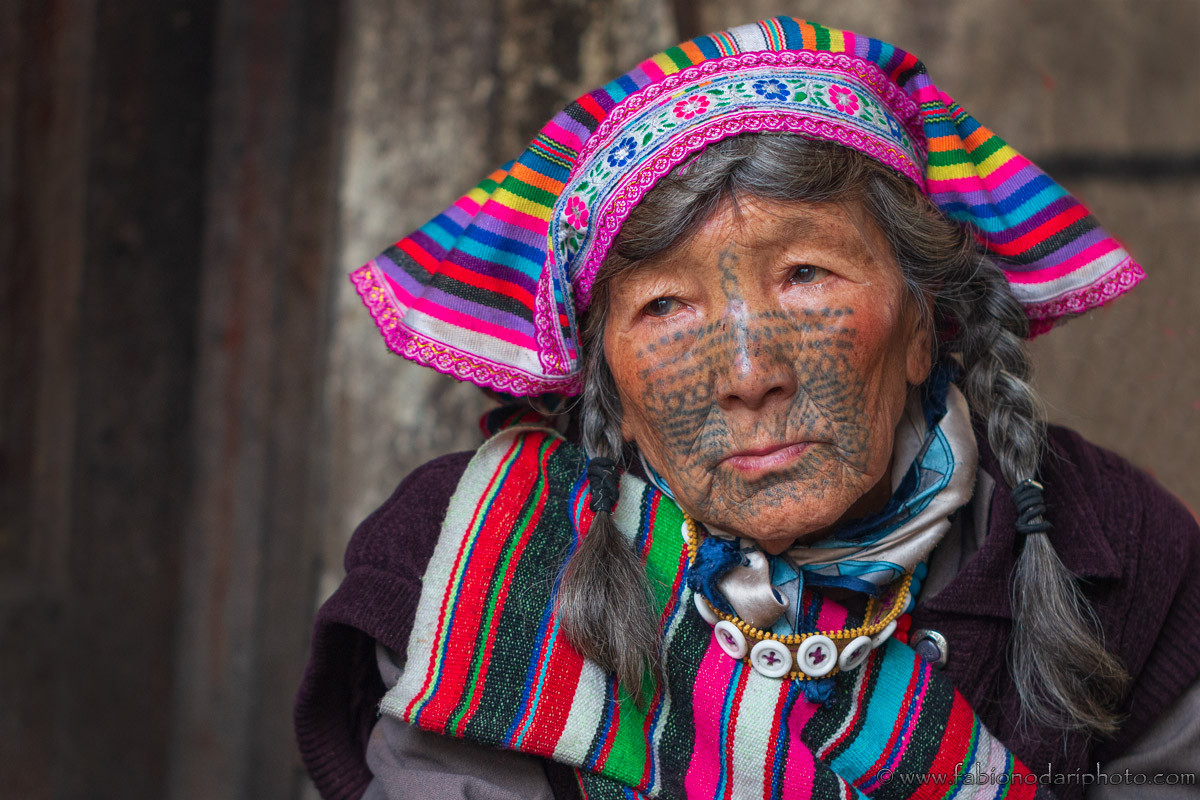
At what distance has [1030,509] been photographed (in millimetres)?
1568

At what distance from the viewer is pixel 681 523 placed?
159 cm

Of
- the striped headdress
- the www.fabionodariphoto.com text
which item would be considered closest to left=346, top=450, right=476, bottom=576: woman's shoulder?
the striped headdress

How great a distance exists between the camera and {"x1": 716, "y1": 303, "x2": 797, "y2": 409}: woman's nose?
4.50ft

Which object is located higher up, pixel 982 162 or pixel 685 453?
pixel 982 162

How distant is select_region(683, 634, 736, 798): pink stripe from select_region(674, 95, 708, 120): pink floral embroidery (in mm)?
828

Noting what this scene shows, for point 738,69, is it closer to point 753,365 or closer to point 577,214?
point 577,214

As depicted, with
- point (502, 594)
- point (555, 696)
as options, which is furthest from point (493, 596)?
point (555, 696)

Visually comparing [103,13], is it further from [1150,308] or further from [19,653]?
[1150,308]

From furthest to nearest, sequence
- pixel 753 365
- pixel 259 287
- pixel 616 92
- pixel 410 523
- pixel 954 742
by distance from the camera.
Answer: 1. pixel 259 287
2. pixel 410 523
3. pixel 616 92
4. pixel 954 742
5. pixel 753 365

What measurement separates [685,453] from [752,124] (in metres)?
0.49

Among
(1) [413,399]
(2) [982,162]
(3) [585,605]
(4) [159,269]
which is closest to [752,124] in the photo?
(2) [982,162]

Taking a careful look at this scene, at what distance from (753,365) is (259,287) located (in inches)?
81.4

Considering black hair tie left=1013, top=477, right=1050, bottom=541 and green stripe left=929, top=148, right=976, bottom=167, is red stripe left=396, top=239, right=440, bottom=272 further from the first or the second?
black hair tie left=1013, top=477, right=1050, bottom=541

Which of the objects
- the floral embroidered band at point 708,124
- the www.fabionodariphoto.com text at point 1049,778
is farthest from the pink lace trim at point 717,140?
the www.fabionodariphoto.com text at point 1049,778
